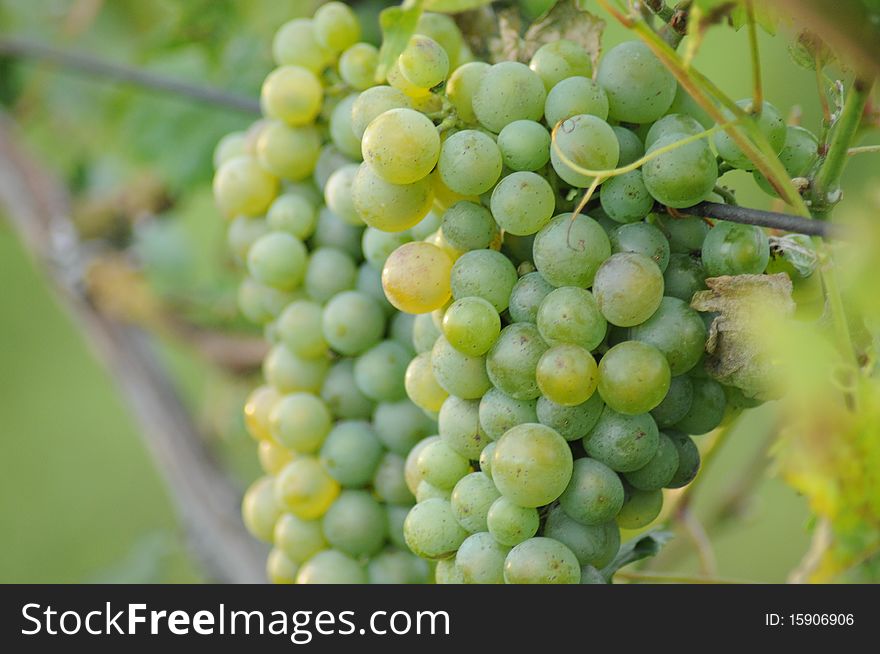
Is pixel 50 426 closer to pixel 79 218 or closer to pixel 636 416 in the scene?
pixel 79 218

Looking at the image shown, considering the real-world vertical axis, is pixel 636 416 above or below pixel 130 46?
below

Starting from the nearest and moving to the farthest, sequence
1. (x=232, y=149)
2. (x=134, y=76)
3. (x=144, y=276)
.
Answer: (x=232, y=149)
(x=134, y=76)
(x=144, y=276)

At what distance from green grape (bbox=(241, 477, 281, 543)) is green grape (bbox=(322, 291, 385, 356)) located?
0.37ft

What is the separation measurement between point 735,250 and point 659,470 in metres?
0.10

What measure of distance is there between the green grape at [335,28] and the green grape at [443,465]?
24cm

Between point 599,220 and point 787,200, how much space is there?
0.08 m

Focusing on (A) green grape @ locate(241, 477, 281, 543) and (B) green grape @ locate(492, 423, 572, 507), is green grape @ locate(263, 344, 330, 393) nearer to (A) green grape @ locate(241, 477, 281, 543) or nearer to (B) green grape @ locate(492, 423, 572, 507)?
(A) green grape @ locate(241, 477, 281, 543)

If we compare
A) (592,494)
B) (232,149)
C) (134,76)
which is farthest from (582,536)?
(134,76)

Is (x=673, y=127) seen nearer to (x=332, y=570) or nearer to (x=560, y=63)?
(x=560, y=63)

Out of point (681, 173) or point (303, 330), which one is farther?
point (303, 330)

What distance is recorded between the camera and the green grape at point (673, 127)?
0.36m

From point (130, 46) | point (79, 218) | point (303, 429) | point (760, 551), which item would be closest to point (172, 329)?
point (79, 218)

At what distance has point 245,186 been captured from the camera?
52 centimetres

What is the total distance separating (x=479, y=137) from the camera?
365mm
